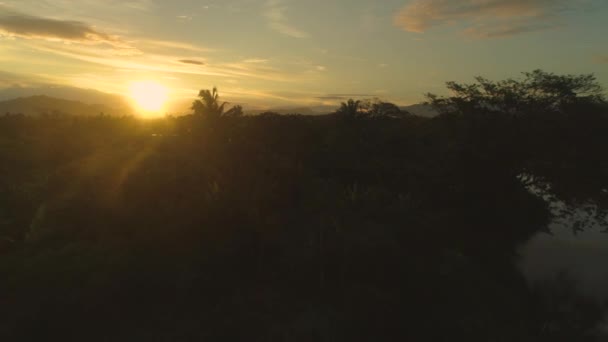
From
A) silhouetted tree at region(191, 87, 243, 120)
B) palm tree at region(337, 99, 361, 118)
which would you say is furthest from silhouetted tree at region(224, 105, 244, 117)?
palm tree at region(337, 99, 361, 118)

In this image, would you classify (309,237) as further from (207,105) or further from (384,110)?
(384,110)

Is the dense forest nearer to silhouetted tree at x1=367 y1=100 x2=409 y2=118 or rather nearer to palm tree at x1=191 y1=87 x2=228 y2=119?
palm tree at x1=191 y1=87 x2=228 y2=119

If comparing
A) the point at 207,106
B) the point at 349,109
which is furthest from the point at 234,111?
the point at 349,109

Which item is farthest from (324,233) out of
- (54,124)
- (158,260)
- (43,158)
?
(54,124)

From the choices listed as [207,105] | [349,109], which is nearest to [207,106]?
[207,105]

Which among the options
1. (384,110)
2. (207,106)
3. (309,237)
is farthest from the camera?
(384,110)

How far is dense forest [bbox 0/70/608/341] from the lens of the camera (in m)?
12.4

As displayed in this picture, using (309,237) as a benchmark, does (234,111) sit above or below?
above

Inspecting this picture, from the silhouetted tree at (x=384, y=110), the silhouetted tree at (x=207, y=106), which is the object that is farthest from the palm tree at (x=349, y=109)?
the silhouetted tree at (x=207, y=106)

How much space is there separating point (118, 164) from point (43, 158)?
20.0 m

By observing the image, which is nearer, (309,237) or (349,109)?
(309,237)

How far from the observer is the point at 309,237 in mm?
15961

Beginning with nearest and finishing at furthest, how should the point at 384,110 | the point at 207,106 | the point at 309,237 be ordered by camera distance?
the point at 309,237 → the point at 207,106 → the point at 384,110

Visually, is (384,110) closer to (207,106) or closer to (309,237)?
(207,106)
